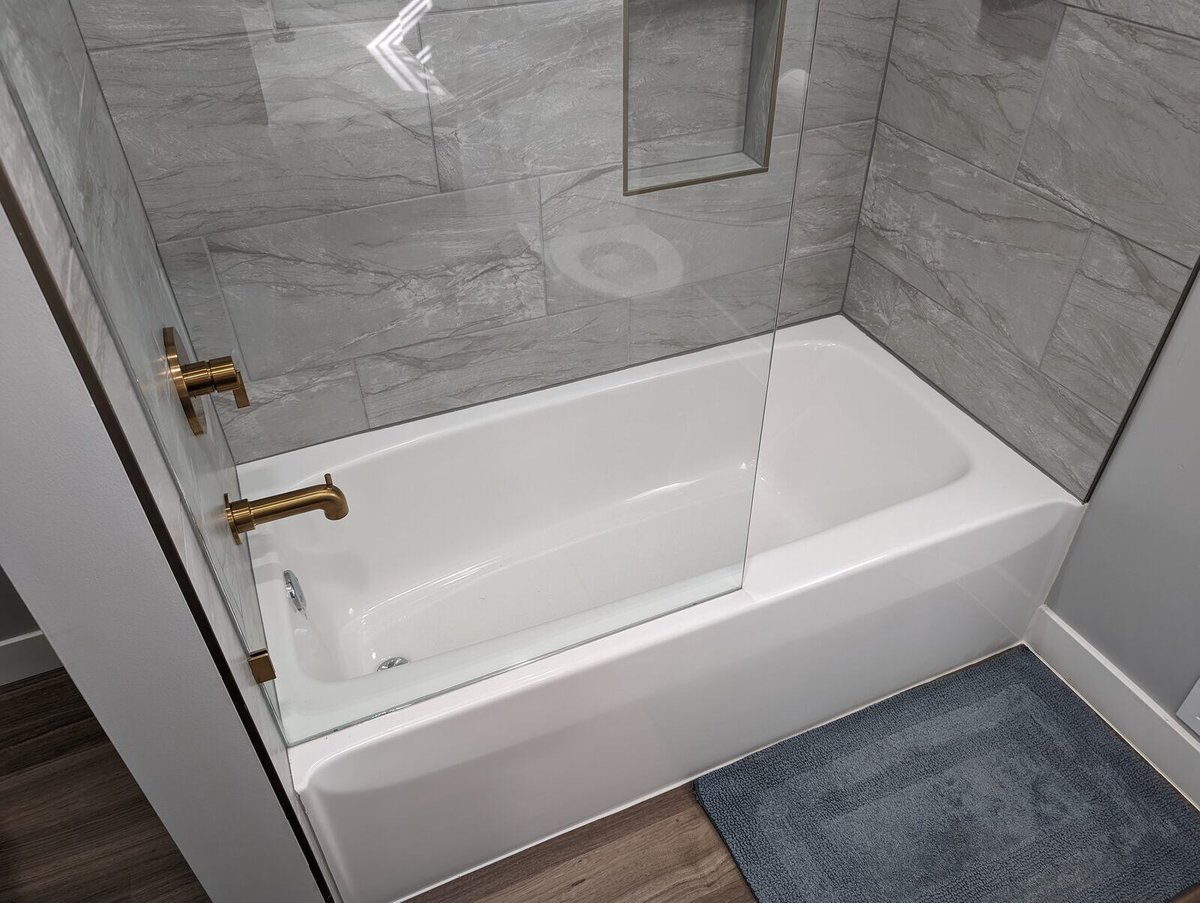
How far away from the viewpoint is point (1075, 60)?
1.54 meters

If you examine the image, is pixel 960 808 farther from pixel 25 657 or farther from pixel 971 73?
pixel 25 657

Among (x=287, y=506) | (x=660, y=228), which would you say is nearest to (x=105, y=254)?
(x=287, y=506)

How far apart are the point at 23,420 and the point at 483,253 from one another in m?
1.14

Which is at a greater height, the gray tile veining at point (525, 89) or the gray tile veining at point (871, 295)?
the gray tile veining at point (525, 89)

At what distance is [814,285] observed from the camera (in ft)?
7.45

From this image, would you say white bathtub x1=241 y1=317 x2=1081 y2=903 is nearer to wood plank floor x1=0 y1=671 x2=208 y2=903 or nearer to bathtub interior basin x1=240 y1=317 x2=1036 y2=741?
bathtub interior basin x1=240 y1=317 x2=1036 y2=741

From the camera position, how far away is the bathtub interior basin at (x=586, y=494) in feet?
5.52

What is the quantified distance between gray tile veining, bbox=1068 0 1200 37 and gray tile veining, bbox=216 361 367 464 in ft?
4.89

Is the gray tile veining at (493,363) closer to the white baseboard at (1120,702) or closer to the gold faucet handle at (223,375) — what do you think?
the gold faucet handle at (223,375)

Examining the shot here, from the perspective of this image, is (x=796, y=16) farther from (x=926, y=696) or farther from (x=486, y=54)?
(x=926, y=696)

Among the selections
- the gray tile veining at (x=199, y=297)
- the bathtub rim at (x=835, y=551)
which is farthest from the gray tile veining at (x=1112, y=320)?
the gray tile veining at (x=199, y=297)

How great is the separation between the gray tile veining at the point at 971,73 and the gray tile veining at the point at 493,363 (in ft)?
2.45

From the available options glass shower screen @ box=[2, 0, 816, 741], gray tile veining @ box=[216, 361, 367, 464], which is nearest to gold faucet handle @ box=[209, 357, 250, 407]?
glass shower screen @ box=[2, 0, 816, 741]

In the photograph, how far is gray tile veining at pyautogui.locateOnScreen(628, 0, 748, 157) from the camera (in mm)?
1619
